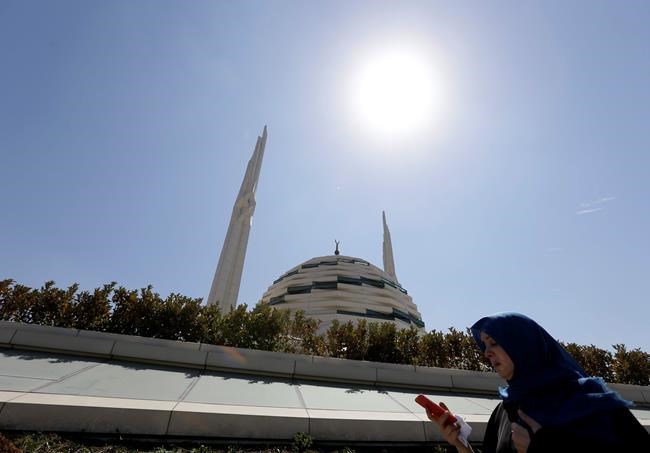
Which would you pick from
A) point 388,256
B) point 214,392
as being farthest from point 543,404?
point 388,256

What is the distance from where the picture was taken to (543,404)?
168 centimetres

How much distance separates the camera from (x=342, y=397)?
16.5 feet

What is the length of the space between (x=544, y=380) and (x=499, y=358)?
269mm

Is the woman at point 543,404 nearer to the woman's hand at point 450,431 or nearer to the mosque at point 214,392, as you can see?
the woman's hand at point 450,431

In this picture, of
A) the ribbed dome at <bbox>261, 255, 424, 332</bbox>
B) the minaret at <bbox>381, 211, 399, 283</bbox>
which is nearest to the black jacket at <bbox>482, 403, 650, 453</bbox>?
the ribbed dome at <bbox>261, 255, 424, 332</bbox>

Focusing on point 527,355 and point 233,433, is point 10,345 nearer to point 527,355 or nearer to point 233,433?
point 233,433

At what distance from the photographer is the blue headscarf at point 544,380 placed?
1.50 meters

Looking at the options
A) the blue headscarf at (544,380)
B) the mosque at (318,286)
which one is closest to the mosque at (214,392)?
the blue headscarf at (544,380)

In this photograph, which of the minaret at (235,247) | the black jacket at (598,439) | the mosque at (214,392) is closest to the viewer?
the black jacket at (598,439)

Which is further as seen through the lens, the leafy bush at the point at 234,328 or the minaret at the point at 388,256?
the minaret at the point at 388,256

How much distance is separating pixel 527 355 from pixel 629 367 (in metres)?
10.6

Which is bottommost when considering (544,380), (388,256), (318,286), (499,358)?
(544,380)

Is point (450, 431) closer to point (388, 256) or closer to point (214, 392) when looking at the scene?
point (214, 392)

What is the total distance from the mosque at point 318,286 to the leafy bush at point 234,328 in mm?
16993
